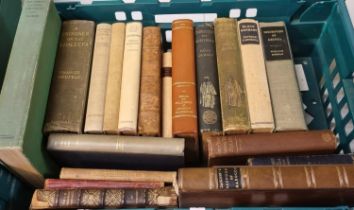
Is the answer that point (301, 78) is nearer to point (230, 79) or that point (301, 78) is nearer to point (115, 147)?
point (230, 79)

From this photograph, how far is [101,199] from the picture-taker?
74 centimetres

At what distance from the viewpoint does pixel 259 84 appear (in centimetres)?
82

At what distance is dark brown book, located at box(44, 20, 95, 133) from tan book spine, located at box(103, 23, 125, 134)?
0.05 m

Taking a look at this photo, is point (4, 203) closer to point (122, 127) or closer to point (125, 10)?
point (122, 127)

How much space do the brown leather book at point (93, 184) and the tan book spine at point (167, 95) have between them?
0.12 meters

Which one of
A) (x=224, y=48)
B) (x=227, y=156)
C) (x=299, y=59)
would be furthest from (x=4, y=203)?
(x=299, y=59)

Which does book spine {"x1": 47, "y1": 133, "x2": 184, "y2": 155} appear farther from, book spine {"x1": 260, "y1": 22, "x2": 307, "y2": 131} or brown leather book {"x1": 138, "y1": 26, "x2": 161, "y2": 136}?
book spine {"x1": 260, "y1": 22, "x2": 307, "y2": 131}

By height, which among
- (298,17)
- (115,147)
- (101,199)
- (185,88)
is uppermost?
(298,17)

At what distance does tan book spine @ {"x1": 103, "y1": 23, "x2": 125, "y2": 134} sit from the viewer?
31.5 inches

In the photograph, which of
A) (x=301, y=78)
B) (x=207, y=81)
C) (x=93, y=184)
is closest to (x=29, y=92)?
(x=93, y=184)

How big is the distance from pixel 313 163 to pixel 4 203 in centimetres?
64

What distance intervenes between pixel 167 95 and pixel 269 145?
0.84ft

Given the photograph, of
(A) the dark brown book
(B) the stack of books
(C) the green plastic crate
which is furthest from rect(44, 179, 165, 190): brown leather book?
(C) the green plastic crate

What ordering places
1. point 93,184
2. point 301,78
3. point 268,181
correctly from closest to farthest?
point 268,181, point 93,184, point 301,78
